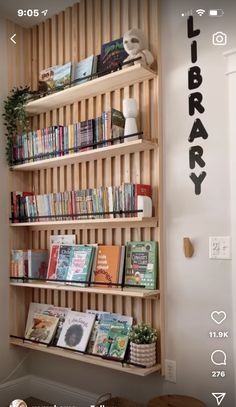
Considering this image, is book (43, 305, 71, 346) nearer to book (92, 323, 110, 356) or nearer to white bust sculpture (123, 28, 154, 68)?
book (92, 323, 110, 356)

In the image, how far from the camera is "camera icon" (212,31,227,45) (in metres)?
2.09

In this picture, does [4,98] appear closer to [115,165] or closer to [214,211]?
[115,165]

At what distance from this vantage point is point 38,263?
2902 millimetres

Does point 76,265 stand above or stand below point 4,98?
below

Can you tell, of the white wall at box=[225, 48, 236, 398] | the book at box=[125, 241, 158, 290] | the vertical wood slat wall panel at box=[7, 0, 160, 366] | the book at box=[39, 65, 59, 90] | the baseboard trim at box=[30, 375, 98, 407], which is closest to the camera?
the white wall at box=[225, 48, 236, 398]

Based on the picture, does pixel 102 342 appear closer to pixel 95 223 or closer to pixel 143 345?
pixel 143 345

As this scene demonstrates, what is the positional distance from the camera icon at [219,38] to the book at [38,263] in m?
1.81

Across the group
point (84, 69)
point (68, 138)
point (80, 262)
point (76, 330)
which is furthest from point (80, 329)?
point (84, 69)

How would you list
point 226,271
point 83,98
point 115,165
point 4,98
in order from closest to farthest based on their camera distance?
point 226,271, point 115,165, point 83,98, point 4,98

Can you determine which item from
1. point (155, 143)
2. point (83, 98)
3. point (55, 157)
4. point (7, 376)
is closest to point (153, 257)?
point (155, 143)

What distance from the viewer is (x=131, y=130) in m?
2.35

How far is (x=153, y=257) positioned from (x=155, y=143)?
66 cm

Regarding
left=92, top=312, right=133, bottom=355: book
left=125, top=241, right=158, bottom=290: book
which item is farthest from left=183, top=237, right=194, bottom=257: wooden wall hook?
left=92, top=312, right=133, bottom=355: book

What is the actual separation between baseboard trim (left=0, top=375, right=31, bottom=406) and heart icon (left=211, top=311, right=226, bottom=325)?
1681 millimetres
